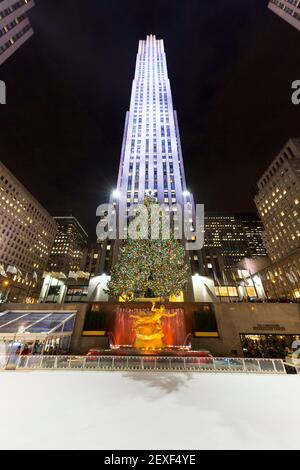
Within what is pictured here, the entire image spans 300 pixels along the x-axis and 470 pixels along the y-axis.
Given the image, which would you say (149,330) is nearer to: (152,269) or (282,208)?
(152,269)

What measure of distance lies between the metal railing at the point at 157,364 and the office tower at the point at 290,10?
67.3 metres

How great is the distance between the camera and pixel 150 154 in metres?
54.2

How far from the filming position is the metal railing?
1028 centimetres

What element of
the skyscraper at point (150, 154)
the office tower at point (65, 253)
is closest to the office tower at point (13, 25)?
the skyscraper at point (150, 154)

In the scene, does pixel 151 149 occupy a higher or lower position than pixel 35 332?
higher

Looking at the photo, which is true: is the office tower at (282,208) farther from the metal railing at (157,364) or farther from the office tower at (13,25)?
the office tower at (13,25)

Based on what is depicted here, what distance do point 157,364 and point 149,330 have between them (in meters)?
5.12

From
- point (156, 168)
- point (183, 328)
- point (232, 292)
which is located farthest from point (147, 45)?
point (183, 328)

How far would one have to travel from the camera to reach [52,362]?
10703mm

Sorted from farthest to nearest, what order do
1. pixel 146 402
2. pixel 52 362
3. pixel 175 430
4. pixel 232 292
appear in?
pixel 232 292 → pixel 52 362 → pixel 146 402 → pixel 175 430

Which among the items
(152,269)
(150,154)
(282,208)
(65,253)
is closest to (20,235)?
(65,253)

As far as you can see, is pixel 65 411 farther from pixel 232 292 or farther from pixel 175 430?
pixel 232 292

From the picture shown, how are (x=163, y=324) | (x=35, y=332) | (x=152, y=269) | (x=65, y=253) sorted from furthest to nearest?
1. (x=65, y=253)
2. (x=163, y=324)
3. (x=152, y=269)
4. (x=35, y=332)

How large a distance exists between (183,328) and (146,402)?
47.0 ft
